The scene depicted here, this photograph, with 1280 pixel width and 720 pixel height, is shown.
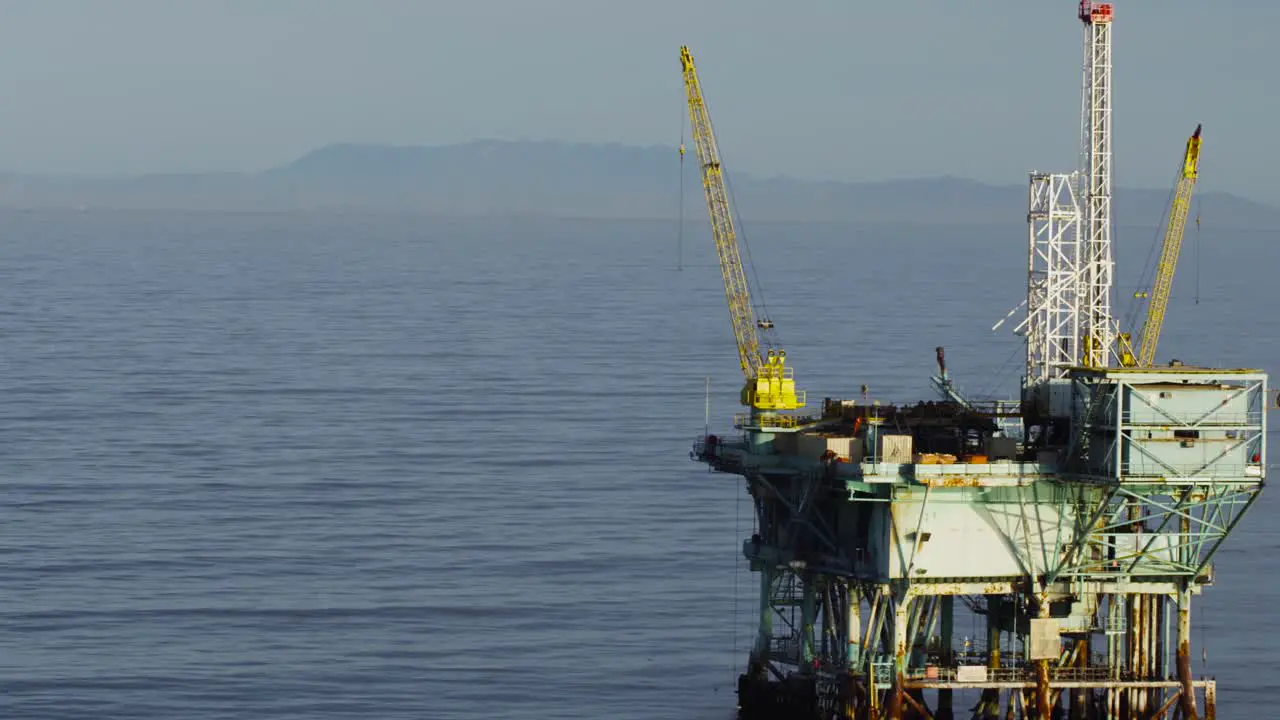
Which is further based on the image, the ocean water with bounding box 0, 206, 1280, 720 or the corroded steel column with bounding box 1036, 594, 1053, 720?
the ocean water with bounding box 0, 206, 1280, 720

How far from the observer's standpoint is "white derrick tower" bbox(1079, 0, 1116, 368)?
4055 inches

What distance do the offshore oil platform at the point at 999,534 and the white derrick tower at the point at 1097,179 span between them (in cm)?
509

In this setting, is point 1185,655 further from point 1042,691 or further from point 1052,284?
point 1052,284

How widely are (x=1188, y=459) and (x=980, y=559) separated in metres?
7.93

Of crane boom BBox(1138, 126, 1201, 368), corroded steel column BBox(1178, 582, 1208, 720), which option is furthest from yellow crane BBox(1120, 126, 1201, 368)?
corroded steel column BBox(1178, 582, 1208, 720)

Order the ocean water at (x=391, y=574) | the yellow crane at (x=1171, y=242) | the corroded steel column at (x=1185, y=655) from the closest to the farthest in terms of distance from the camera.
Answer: the corroded steel column at (x=1185, y=655) → the ocean water at (x=391, y=574) → the yellow crane at (x=1171, y=242)

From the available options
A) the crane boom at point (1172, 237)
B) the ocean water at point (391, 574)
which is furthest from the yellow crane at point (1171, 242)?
the ocean water at point (391, 574)

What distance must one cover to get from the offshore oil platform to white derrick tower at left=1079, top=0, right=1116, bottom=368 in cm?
509

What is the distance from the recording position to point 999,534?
87.2m

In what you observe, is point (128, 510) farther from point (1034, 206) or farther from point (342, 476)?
point (1034, 206)

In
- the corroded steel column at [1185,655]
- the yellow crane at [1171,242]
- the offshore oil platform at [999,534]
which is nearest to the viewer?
the offshore oil platform at [999,534]

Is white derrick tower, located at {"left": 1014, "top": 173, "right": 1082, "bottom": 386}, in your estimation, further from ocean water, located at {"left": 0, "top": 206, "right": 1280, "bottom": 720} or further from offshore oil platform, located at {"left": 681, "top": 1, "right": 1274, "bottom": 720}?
ocean water, located at {"left": 0, "top": 206, "right": 1280, "bottom": 720}

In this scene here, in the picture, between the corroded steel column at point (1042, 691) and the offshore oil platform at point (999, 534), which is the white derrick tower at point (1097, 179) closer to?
the offshore oil platform at point (999, 534)

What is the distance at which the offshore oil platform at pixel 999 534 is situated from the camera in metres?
85.1
